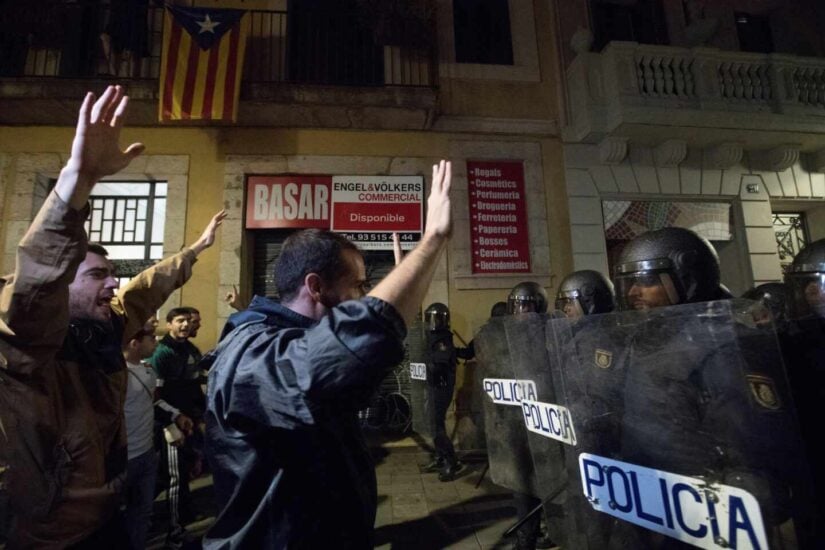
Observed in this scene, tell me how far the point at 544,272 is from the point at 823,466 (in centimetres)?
609

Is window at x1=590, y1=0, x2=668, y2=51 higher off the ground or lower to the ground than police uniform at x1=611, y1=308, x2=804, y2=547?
higher

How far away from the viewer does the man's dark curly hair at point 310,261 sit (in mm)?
1267

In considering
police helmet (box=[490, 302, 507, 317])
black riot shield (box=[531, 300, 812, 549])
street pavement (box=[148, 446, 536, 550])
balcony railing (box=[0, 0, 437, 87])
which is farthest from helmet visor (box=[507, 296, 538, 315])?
balcony railing (box=[0, 0, 437, 87])

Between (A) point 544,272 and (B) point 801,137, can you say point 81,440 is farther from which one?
(B) point 801,137

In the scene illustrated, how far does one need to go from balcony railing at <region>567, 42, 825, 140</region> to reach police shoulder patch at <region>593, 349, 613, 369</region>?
6.80 metres

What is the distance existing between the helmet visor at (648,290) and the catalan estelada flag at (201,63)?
249 inches

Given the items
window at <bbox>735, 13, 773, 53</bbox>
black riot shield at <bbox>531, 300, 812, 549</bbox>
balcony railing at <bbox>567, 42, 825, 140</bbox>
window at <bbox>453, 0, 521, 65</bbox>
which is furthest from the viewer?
window at <bbox>735, 13, 773, 53</bbox>

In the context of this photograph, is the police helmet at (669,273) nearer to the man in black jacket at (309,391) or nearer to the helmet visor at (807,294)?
the helmet visor at (807,294)

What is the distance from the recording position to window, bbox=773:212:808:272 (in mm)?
8547

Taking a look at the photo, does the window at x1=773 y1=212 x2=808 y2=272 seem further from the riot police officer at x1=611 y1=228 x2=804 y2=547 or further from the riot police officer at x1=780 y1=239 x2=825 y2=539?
the riot police officer at x1=611 y1=228 x2=804 y2=547

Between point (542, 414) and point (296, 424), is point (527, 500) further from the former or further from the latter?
point (296, 424)

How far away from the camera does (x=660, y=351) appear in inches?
54.8

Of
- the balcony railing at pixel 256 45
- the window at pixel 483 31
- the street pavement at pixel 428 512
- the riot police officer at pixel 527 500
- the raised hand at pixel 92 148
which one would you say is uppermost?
the window at pixel 483 31

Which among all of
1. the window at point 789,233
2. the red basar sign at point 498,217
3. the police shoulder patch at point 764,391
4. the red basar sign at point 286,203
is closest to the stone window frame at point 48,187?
the red basar sign at point 286,203
